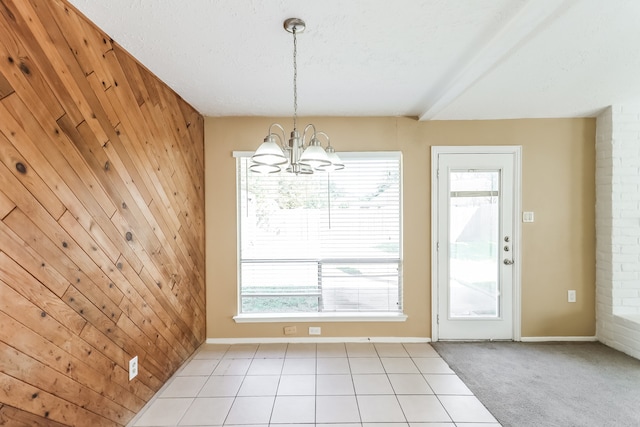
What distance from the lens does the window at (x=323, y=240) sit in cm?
315

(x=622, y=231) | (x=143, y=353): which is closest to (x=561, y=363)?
(x=622, y=231)

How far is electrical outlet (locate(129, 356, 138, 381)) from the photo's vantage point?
1948mm

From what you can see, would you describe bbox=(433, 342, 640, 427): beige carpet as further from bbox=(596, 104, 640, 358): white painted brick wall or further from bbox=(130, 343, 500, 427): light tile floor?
bbox=(596, 104, 640, 358): white painted brick wall

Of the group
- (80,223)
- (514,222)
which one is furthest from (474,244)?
(80,223)

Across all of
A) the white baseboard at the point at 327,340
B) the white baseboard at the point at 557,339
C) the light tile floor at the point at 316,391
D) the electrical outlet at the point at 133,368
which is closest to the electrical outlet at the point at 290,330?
the white baseboard at the point at 327,340

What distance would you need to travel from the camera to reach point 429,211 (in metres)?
3.13

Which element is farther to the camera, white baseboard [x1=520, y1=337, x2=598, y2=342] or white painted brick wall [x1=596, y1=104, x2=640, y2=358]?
white baseboard [x1=520, y1=337, x2=598, y2=342]

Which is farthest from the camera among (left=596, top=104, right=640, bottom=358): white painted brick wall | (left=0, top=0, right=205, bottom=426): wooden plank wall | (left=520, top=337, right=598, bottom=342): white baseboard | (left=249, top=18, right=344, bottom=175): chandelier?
(left=520, top=337, right=598, bottom=342): white baseboard

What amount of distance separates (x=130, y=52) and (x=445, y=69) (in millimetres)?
2147

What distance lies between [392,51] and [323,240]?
189 cm

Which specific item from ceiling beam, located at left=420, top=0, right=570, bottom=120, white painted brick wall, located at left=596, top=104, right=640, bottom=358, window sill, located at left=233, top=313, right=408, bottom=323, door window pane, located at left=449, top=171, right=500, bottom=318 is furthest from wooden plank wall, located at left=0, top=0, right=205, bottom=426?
white painted brick wall, located at left=596, top=104, right=640, bottom=358

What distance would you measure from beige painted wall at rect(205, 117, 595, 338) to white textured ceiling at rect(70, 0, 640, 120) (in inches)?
12.5

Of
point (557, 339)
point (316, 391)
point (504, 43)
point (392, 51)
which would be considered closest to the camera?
point (504, 43)

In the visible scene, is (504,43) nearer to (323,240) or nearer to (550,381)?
(323,240)
